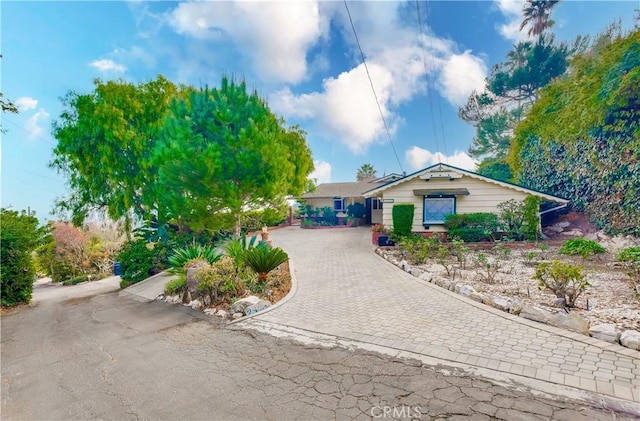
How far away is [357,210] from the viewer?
2759cm

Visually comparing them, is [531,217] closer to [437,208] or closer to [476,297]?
[437,208]

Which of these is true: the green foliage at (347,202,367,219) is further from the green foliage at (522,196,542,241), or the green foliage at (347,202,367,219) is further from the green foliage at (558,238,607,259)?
the green foliage at (558,238,607,259)

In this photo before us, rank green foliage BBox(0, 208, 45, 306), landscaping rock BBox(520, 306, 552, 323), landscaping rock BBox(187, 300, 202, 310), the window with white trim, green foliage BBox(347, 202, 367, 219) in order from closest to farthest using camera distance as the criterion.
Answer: landscaping rock BBox(520, 306, 552, 323), landscaping rock BBox(187, 300, 202, 310), green foliage BBox(0, 208, 45, 306), green foliage BBox(347, 202, 367, 219), the window with white trim

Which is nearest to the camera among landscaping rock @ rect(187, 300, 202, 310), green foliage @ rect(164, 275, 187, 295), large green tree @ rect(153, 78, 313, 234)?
landscaping rock @ rect(187, 300, 202, 310)

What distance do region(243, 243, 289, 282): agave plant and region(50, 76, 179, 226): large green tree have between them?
843 cm

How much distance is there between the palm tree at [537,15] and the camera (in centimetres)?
2561

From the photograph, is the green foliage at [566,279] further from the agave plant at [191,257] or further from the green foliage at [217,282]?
the agave plant at [191,257]

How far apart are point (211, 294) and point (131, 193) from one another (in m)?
10.0

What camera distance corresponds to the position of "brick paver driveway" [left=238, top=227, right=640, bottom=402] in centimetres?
345

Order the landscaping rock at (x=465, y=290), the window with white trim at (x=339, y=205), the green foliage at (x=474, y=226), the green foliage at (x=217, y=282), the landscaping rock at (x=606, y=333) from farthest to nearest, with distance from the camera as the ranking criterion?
the window with white trim at (x=339, y=205), the green foliage at (x=474, y=226), the green foliage at (x=217, y=282), the landscaping rock at (x=465, y=290), the landscaping rock at (x=606, y=333)

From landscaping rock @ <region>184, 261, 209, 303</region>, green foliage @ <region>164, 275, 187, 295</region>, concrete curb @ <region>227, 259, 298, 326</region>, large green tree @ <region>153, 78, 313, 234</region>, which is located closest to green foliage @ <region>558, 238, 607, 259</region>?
concrete curb @ <region>227, 259, 298, 326</region>

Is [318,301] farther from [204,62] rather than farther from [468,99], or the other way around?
[468,99]

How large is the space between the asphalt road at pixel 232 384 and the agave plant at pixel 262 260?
222cm

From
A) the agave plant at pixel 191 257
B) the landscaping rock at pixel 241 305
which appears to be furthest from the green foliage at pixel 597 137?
the agave plant at pixel 191 257
